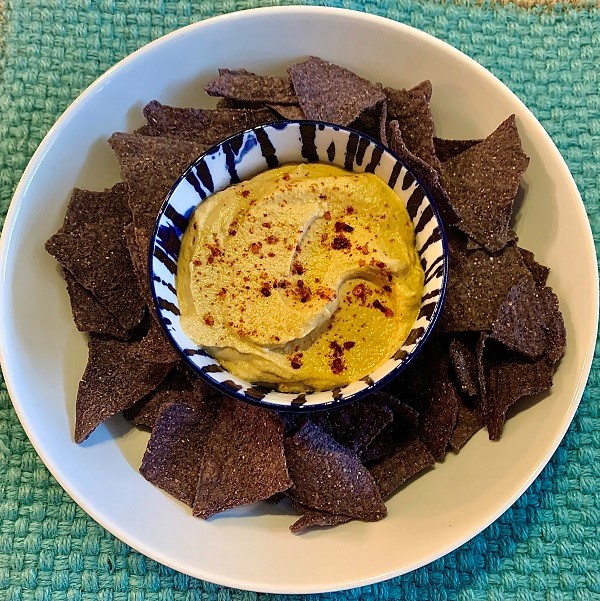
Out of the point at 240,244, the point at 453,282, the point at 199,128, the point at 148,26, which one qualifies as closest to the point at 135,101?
the point at 199,128

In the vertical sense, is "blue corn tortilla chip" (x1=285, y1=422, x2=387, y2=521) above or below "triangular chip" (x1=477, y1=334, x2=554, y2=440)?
below

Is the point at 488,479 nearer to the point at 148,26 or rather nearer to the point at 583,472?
the point at 583,472

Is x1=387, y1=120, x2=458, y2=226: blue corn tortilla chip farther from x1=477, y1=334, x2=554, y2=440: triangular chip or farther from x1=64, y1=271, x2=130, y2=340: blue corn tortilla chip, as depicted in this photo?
→ x1=64, y1=271, x2=130, y2=340: blue corn tortilla chip

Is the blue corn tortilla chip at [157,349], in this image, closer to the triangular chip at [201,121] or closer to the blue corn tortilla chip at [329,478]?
the blue corn tortilla chip at [329,478]

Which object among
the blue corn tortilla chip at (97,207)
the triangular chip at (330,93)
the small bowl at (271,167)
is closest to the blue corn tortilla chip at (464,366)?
the small bowl at (271,167)

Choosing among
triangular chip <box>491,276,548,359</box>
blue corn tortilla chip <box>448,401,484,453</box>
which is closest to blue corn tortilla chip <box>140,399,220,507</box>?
blue corn tortilla chip <box>448,401,484,453</box>
